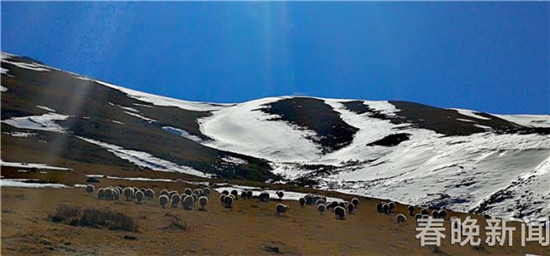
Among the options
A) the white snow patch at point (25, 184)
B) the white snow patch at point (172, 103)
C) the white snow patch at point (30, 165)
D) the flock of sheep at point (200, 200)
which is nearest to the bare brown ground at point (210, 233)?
the flock of sheep at point (200, 200)

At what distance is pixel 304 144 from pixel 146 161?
42.2 metres

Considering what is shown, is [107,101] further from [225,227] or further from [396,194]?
[225,227]

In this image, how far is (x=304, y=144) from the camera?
346 feet

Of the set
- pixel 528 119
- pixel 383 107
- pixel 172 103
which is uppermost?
pixel 528 119

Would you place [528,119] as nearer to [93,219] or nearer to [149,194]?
[149,194]

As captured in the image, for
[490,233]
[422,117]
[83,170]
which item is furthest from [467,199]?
[422,117]

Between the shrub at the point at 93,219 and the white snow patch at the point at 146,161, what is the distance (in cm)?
4579

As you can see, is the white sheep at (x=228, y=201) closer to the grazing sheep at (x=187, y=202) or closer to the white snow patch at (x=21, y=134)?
the grazing sheep at (x=187, y=202)

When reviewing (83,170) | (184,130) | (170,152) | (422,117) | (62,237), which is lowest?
(62,237)

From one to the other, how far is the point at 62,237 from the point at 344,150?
8280 centimetres

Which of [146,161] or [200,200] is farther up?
[146,161]

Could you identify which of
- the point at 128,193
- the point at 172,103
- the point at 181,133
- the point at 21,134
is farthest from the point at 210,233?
the point at 172,103

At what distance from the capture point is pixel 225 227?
26.4 m

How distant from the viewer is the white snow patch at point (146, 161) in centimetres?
6925
